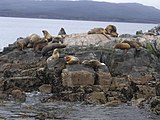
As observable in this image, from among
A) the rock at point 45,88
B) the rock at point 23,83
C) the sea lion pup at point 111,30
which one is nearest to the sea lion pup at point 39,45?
the sea lion pup at point 111,30

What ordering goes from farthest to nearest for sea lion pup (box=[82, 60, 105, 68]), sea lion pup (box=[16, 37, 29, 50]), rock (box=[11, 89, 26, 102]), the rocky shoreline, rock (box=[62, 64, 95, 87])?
sea lion pup (box=[16, 37, 29, 50]), sea lion pup (box=[82, 60, 105, 68]), rock (box=[62, 64, 95, 87]), the rocky shoreline, rock (box=[11, 89, 26, 102])

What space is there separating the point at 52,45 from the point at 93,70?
14.0 feet

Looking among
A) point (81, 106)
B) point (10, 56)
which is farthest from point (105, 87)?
point (10, 56)

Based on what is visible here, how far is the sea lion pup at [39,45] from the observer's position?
2575 cm

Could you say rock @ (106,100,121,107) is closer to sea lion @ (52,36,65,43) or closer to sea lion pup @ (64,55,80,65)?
sea lion pup @ (64,55,80,65)

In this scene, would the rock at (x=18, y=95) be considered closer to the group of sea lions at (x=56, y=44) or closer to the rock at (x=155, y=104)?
the group of sea lions at (x=56, y=44)

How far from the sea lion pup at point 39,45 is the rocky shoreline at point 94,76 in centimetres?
63

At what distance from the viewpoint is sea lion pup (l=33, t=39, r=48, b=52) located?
2575cm

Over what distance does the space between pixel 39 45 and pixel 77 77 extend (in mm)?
5891

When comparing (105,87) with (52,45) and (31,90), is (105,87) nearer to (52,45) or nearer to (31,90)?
(31,90)

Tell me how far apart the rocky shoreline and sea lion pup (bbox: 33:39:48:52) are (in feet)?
2.05

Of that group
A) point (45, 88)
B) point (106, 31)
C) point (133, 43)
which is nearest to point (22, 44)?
point (106, 31)

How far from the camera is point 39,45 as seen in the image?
25891mm

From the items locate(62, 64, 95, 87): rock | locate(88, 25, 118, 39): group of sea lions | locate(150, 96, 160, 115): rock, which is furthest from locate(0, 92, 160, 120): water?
locate(88, 25, 118, 39): group of sea lions
